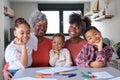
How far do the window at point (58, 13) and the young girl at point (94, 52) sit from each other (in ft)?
18.6

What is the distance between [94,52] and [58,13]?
5897 millimetres

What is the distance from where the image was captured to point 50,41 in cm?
227

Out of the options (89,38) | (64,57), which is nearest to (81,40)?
(64,57)

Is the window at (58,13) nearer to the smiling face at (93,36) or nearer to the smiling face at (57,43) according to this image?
the smiling face at (57,43)

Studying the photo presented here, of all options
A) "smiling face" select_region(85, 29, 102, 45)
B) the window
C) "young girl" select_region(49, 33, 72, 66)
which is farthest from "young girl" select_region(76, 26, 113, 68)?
the window

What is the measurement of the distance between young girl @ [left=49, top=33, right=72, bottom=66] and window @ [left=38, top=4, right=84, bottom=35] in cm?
541

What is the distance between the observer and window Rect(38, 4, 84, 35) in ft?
24.7

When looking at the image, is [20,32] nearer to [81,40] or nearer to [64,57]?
[64,57]

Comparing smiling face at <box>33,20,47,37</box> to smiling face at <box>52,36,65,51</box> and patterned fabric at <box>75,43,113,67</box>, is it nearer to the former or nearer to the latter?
smiling face at <box>52,36,65,51</box>

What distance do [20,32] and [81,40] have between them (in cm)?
76

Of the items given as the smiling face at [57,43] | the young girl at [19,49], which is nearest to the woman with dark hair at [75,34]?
the smiling face at [57,43]

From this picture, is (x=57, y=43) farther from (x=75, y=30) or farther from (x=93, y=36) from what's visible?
(x=93, y=36)

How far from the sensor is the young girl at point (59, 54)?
2057mm

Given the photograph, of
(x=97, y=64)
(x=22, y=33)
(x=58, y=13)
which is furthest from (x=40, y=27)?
(x=58, y=13)
